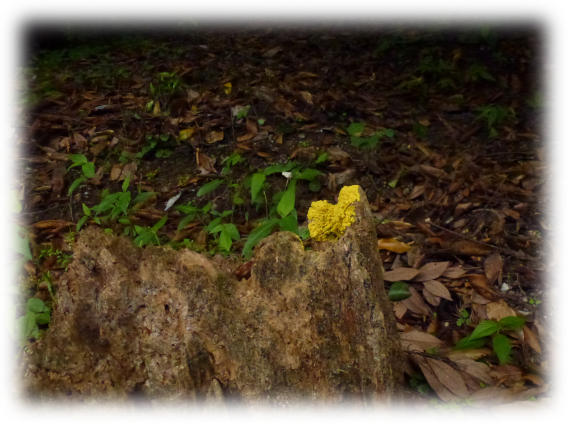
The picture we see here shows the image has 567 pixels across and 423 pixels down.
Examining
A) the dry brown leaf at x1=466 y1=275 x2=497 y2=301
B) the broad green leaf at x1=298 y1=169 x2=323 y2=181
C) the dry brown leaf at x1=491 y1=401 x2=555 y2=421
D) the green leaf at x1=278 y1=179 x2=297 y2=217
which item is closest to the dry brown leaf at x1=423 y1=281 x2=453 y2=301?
the dry brown leaf at x1=466 y1=275 x2=497 y2=301

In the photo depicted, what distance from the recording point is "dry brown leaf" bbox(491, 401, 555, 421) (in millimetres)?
1606

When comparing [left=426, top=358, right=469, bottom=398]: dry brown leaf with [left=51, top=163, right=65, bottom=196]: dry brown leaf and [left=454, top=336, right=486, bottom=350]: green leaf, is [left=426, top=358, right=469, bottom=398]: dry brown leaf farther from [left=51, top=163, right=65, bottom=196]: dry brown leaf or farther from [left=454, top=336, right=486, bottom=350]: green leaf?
[left=51, top=163, right=65, bottom=196]: dry brown leaf

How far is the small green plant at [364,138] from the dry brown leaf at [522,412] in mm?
1825

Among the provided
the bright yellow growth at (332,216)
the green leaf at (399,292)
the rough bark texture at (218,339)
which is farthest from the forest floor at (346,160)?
the bright yellow growth at (332,216)

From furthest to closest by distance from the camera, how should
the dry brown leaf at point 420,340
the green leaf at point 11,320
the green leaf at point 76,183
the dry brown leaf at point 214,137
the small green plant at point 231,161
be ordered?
the dry brown leaf at point 214,137, the small green plant at point 231,161, the green leaf at point 76,183, the green leaf at point 11,320, the dry brown leaf at point 420,340

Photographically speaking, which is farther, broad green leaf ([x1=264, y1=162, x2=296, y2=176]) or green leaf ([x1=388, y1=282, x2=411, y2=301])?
broad green leaf ([x1=264, y1=162, x2=296, y2=176])

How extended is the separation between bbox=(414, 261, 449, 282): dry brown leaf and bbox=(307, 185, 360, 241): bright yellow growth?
0.98 m

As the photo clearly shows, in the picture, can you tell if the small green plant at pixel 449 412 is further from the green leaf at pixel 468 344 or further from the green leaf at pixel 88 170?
the green leaf at pixel 88 170

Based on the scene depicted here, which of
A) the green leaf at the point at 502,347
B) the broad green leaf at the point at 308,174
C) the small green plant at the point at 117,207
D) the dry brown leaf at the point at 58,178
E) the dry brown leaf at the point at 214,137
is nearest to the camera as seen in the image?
the green leaf at the point at 502,347

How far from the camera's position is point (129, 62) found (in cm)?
356

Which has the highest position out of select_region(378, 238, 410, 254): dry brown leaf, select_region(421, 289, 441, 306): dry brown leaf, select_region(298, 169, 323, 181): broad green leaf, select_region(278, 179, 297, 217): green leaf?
select_region(278, 179, 297, 217): green leaf

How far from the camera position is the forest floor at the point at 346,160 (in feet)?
6.86

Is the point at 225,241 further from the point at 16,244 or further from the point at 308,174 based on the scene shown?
the point at 16,244

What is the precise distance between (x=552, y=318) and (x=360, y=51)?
Result: 2.69 m
